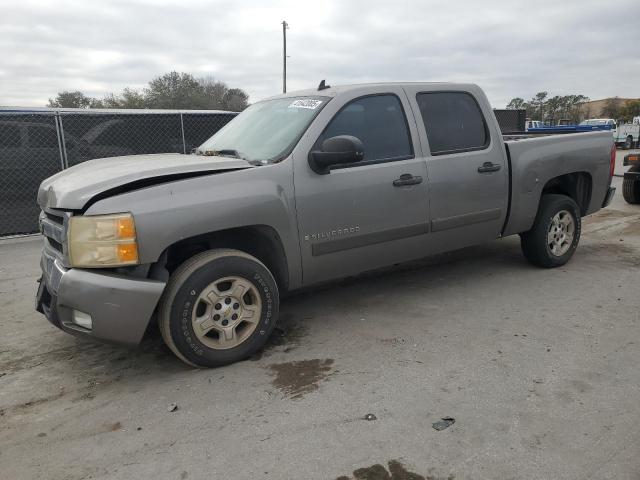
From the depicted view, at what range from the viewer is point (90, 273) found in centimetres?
302

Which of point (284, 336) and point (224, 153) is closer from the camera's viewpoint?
point (284, 336)

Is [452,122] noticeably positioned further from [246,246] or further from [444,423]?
[444,423]

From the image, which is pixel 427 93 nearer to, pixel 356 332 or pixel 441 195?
pixel 441 195

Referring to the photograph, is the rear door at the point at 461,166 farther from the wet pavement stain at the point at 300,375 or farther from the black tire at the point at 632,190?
the black tire at the point at 632,190

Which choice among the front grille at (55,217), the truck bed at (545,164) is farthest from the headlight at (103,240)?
Answer: the truck bed at (545,164)

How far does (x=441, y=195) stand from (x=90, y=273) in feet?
9.13

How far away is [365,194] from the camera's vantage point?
3.90m

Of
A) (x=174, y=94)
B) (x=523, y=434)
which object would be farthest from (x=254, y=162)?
(x=174, y=94)

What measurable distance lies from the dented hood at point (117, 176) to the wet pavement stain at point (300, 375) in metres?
1.37

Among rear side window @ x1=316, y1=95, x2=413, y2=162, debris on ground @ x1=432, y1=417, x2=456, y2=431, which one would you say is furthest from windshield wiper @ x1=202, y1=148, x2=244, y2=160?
debris on ground @ x1=432, y1=417, x2=456, y2=431

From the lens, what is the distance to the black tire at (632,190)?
31.1 feet

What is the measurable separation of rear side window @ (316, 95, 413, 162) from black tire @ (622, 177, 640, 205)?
23.9ft

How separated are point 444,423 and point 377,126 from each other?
2.38 m

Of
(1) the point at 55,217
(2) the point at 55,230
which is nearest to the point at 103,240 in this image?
(2) the point at 55,230
